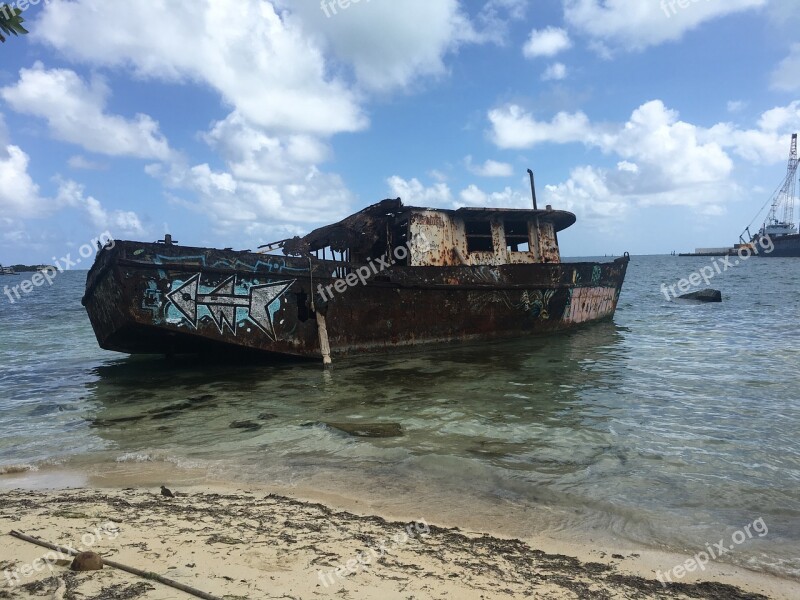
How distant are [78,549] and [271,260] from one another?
6.86 metres

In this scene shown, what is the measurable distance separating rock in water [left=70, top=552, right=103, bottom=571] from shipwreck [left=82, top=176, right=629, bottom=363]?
252 inches

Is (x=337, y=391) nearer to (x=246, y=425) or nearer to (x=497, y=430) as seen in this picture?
(x=246, y=425)

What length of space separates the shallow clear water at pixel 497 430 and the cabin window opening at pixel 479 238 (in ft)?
8.11

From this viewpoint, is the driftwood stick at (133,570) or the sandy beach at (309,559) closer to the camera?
the driftwood stick at (133,570)

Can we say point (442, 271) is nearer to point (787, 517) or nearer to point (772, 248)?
point (787, 517)

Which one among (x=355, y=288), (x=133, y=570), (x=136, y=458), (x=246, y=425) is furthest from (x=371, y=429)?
(x=355, y=288)

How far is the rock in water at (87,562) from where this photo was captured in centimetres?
264

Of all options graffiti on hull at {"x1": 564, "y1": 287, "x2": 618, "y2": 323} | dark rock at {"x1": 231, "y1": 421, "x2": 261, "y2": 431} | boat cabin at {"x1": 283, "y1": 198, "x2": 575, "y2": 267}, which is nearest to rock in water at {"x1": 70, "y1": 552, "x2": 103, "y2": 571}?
dark rock at {"x1": 231, "y1": 421, "x2": 261, "y2": 431}

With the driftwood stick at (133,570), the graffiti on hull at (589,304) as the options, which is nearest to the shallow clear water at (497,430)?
the driftwood stick at (133,570)

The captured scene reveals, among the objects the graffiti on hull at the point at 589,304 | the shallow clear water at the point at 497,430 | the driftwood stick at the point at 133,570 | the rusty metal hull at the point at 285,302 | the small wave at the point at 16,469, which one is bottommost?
the shallow clear water at the point at 497,430

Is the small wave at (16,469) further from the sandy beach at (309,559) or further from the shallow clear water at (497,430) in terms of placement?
the sandy beach at (309,559)

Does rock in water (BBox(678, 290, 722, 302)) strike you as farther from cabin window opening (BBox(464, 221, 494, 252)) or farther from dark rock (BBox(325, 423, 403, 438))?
dark rock (BBox(325, 423, 403, 438))

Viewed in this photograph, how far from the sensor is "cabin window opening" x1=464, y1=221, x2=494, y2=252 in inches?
486

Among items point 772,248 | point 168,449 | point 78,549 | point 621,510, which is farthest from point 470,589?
point 772,248
